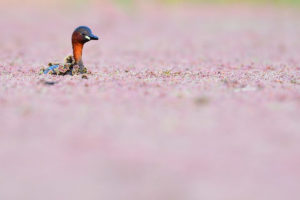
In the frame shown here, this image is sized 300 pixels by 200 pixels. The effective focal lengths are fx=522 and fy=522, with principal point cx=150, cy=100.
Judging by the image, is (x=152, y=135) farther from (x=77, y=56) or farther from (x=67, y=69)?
(x=77, y=56)

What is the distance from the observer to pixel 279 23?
33219 millimetres

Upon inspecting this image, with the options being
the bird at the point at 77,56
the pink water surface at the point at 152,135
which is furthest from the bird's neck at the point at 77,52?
the pink water surface at the point at 152,135

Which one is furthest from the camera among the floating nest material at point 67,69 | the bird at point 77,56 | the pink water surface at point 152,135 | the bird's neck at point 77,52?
the bird's neck at point 77,52

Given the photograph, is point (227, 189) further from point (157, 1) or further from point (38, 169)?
point (157, 1)

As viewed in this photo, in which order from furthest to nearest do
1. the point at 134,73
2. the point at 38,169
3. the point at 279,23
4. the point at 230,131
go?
the point at 279,23
the point at 134,73
the point at 230,131
the point at 38,169

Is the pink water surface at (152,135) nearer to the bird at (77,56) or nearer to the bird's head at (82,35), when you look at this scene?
the bird at (77,56)

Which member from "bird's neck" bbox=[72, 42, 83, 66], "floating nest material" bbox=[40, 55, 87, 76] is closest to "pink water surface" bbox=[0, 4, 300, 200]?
"floating nest material" bbox=[40, 55, 87, 76]

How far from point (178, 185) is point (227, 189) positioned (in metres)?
0.43

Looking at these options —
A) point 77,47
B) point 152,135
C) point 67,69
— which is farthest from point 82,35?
point 152,135

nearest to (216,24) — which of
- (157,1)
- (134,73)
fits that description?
(157,1)

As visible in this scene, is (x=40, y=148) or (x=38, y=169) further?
(x=40, y=148)

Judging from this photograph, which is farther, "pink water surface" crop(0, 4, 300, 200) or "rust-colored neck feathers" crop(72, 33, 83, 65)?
"rust-colored neck feathers" crop(72, 33, 83, 65)

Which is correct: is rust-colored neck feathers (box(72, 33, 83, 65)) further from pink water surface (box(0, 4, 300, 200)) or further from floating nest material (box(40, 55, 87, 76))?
pink water surface (box(0, 4, 300, 200))

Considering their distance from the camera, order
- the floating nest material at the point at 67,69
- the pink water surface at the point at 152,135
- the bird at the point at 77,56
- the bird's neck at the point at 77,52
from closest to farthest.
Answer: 1. the pink water surface at the point at 152,135
2. the floating nest material at the point at 67,69
3. the bird at the point at 77,56
4. the bird's neck at the point at 77,52
